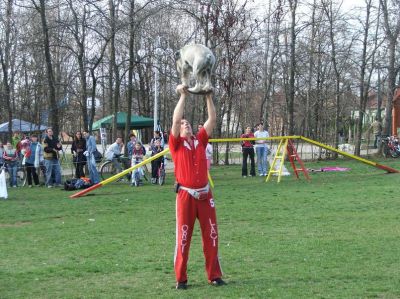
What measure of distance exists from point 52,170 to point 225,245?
11.7 m

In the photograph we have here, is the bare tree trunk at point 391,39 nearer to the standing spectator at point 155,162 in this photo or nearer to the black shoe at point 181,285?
the standing spectator at point 155,162

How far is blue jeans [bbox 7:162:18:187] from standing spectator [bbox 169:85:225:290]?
14.2 meters

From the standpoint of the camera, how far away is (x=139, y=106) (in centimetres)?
5266

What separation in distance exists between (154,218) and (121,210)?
161 cm

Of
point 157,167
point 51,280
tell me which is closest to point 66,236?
point 51,280

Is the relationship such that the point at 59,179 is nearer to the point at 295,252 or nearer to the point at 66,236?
the point at 66,236

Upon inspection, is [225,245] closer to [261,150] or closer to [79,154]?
[261,150]

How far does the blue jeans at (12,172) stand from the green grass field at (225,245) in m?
3.78

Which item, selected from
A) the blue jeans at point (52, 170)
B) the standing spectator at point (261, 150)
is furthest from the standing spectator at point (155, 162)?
the standing spectator at point (261, 150)

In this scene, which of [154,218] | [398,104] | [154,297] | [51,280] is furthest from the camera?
[398,104]

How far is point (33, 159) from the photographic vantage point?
65.6 ft

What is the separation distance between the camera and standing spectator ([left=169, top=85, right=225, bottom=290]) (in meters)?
6.63

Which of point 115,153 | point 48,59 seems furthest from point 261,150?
point 48,59

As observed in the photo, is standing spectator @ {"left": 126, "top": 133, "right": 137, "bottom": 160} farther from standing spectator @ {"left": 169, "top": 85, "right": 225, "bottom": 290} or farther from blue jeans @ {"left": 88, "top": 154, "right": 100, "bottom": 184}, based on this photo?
standing spectator @ {"left": 169, "top": 85, "right": 225, "bottom": 290}
